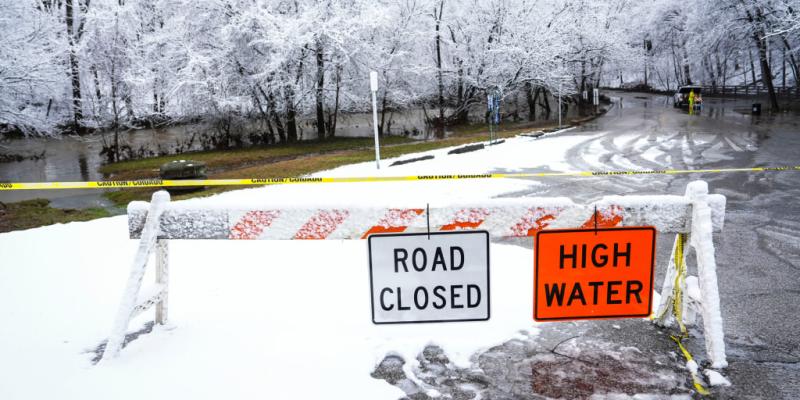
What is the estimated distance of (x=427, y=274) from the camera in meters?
3.42

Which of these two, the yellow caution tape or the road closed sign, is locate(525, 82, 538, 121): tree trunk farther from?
the road closed sign

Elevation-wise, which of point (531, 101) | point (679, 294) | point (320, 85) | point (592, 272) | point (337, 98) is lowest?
point (679, 294)

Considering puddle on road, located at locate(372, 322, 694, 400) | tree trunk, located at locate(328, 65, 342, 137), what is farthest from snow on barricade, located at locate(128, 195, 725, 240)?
tree trunk, located at locate(328, 65, 342, 137)

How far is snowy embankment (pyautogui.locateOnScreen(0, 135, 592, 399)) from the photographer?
11.5ft

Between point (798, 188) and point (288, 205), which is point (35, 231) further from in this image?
point (798, 188)

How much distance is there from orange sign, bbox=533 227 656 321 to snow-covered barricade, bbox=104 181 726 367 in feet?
0.30

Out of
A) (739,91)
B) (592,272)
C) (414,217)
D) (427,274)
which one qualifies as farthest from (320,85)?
(739,91)

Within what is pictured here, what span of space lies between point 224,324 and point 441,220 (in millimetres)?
2169

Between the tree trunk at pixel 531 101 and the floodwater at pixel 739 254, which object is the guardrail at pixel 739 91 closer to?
the tree trunk at pixel 531 101

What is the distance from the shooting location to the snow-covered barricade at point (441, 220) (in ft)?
11.5

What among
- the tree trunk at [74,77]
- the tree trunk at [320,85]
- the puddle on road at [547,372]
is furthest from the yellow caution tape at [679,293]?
the tree trunk at [74,77]

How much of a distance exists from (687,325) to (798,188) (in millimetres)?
8023

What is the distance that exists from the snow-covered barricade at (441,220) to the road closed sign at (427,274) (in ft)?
0.40

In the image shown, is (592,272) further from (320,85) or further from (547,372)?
(320,85)
